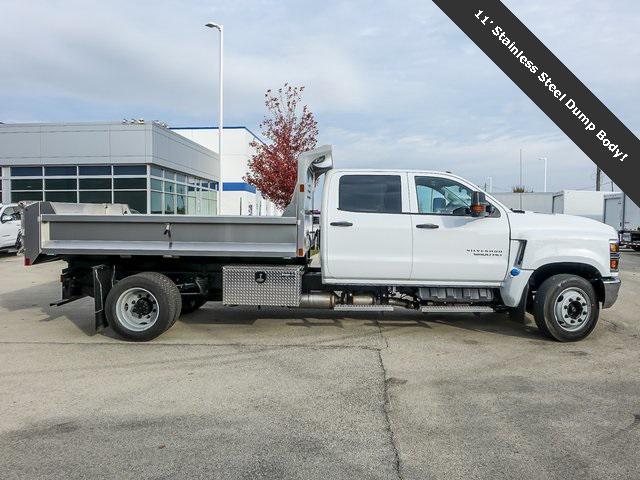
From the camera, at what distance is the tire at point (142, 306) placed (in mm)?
6652

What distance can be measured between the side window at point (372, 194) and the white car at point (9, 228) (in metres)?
14.7

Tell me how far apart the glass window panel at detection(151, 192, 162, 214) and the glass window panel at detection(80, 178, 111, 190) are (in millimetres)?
2028

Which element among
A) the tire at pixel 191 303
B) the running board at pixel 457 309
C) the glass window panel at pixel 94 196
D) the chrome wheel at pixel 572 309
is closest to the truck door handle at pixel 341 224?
the running board at pixel 457 309

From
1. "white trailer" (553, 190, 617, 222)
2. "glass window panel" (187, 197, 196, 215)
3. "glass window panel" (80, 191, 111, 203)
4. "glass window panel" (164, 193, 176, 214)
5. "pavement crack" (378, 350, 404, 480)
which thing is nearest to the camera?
"pavement crack" (378, 350, 404, 480)

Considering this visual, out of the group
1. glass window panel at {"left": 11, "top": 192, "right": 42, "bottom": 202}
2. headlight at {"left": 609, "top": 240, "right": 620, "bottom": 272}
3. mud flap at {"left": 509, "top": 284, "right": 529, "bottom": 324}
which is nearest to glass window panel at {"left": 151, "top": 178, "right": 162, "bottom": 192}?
glass window panel at {"left": 11, "top": 192, "right": 42, "bottom": 202}

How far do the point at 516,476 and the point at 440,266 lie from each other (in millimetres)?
3534

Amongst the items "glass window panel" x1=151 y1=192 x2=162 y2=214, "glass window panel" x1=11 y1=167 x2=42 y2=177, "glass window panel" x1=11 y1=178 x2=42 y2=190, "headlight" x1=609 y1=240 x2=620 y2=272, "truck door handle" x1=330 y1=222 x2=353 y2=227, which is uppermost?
"glass window panel" x1=11 y1=167 x2=42 y2=177

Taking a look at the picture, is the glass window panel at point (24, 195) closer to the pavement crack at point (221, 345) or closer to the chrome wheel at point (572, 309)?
the pavement crack at point (221, 345)

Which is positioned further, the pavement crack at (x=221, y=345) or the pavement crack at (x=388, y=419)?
the pavement crack at (x=221, y=345)

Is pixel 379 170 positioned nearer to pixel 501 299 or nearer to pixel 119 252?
pixel 501 299

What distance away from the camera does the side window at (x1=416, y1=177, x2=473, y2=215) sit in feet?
22.3

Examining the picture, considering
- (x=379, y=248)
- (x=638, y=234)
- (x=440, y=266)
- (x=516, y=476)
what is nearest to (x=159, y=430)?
(x=516, y=476)

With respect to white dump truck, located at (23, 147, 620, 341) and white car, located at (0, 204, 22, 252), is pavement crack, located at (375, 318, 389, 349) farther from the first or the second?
white car, located at (0, 204, 22, 252)

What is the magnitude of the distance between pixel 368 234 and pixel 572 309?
109 inches
